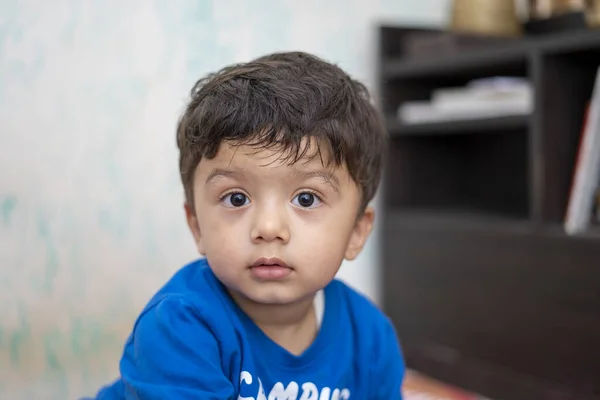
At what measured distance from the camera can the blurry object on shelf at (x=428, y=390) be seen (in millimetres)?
1701

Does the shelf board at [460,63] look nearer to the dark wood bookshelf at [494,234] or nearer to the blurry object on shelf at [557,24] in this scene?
the dark wood bookshelf at [494,234]

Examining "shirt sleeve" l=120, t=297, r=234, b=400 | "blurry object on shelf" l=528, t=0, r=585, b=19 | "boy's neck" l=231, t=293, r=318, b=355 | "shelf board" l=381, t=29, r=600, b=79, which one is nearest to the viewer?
"shirt sleeve" l=120, t=297, r=234, b=400

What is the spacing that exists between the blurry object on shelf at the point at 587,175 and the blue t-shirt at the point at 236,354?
2.22ft

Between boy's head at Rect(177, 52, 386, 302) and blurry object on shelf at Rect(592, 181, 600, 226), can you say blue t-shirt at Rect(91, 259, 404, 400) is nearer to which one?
boy's head at Rect(177, 52, 386, 302)

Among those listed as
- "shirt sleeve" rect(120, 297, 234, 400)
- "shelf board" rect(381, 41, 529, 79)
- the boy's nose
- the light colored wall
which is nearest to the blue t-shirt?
"shirt sleeve" rect(120, 297, 234, 400)

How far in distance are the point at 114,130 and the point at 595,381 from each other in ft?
3.70

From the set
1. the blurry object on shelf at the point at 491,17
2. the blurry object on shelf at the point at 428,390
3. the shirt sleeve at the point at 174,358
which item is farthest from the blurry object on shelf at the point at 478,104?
the shirt sleeve at the point at 174,358

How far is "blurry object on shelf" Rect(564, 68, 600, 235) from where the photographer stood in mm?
1531

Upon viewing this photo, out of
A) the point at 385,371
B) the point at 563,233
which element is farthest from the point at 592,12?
the point at 385,371

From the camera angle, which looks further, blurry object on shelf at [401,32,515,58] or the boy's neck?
blurry object on shelf at [401,32,515,58]

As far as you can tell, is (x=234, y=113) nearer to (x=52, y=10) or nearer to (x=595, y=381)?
(x=52, y=10)

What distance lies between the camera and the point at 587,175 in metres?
1.56

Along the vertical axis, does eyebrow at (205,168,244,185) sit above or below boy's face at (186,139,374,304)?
above

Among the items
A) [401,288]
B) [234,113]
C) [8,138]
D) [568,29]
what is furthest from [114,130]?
[568,29]
